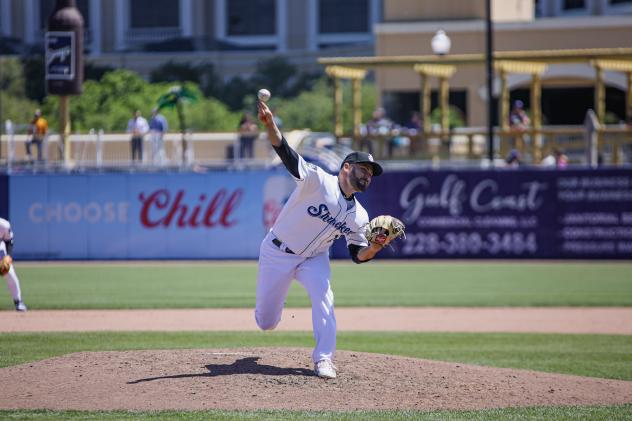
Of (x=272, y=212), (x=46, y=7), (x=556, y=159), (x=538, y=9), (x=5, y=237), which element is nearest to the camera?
(x=5, y=237)

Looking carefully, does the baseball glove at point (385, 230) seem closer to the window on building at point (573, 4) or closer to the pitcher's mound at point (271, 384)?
the pitcher's mound at point (271, 384)

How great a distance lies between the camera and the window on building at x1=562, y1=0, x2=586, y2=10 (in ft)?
150

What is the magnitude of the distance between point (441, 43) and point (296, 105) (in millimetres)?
19832

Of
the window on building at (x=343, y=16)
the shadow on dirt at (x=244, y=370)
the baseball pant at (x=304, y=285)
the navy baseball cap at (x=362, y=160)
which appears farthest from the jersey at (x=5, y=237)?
the window on building at (x=343, y=16)

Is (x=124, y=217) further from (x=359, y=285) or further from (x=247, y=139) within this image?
(x=359, y=285)

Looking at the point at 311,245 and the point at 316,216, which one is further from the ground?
the point at 316,216

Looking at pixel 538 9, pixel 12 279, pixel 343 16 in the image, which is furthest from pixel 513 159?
pixel 343 16

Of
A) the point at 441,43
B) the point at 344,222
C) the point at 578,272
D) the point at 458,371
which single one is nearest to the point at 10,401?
the point at 344,222

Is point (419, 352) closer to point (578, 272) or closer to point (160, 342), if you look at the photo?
point (160, 342)

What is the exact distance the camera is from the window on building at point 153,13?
54.4 metres

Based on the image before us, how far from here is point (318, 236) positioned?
902cm

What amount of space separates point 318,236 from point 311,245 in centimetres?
11

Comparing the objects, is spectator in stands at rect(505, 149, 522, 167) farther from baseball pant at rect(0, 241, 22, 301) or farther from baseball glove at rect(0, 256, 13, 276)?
baseball glove at rect(0, 256, 13, 276)

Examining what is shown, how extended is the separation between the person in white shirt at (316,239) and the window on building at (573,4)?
1543 inches
